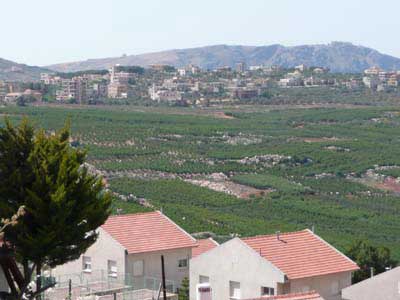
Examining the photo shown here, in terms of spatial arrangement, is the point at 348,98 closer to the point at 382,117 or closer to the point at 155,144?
the point at 382,117

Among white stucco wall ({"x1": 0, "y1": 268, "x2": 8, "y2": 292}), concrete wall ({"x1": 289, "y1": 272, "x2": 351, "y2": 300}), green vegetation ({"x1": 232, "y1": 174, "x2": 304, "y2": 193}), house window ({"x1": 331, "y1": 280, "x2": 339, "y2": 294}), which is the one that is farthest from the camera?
green vegetation ({"x1": 232, "y1": 174, "x2": 304, "y2": 193})

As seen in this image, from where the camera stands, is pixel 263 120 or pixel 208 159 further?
pixel 263 120

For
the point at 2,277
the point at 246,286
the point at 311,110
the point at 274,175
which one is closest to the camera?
the point at 2,277

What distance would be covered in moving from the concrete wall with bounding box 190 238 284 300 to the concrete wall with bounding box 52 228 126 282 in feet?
6.86

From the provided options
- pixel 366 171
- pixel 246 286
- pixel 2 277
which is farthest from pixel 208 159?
pixel 2 277

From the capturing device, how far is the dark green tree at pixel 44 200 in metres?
19.2

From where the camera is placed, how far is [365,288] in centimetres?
2530

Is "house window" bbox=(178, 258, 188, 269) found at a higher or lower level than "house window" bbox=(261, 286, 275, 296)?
lower

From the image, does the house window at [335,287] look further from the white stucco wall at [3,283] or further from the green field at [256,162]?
the green field at [256,162]

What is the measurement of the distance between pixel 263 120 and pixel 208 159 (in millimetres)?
37170

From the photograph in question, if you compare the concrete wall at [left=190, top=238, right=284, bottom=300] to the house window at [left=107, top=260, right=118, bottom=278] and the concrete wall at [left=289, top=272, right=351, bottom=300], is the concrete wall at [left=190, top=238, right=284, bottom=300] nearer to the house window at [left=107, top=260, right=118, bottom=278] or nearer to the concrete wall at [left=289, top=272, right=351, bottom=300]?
the concrete wall at [left=289, top=272, right=351, bottom=300]

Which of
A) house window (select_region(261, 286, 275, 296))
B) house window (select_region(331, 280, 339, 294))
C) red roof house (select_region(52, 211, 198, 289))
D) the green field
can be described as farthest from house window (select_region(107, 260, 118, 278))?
the green field

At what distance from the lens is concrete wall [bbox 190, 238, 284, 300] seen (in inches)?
1053

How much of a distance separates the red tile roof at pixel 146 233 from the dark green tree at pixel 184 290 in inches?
41.2
